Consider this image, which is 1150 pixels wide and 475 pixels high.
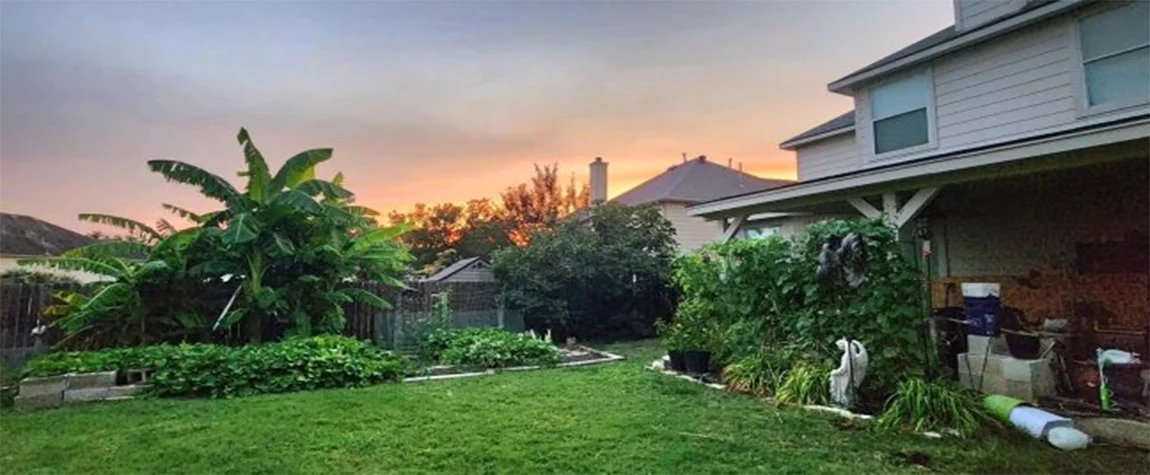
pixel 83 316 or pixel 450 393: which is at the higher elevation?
pixel 83 316

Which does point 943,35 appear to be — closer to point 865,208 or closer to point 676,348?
point 865,208

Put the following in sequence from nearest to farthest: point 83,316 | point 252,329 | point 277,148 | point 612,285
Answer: point 83,316 → point 252,329 → point 277,148 → point 612,285

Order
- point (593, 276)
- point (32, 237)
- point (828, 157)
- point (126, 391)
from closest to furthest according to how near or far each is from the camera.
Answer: point (126, 391) < point (828, 157) < point (593, 276) < point (32, 237)

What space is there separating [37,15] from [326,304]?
4870 millimetres

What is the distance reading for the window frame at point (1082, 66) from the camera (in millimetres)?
6312

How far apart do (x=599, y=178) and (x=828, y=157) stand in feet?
32.7

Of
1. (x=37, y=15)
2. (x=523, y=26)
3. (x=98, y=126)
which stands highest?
(x=523, y=26)

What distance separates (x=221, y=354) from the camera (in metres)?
6.54

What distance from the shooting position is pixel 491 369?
779 centimetres

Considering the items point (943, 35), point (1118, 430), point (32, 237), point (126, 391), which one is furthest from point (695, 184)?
point (32, 237)

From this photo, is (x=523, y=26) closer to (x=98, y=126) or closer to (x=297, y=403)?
(x=297, y=403)

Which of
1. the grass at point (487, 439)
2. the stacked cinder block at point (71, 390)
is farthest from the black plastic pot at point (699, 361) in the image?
the stacked cinder block at point (71, 390)

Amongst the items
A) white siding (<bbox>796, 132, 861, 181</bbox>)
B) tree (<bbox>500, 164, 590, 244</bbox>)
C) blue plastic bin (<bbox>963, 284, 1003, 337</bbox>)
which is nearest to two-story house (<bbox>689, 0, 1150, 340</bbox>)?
blue plastic bin (<bbox>963, 284, 1003, 337</bbox>)

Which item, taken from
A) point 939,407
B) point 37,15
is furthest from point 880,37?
point 37,15
